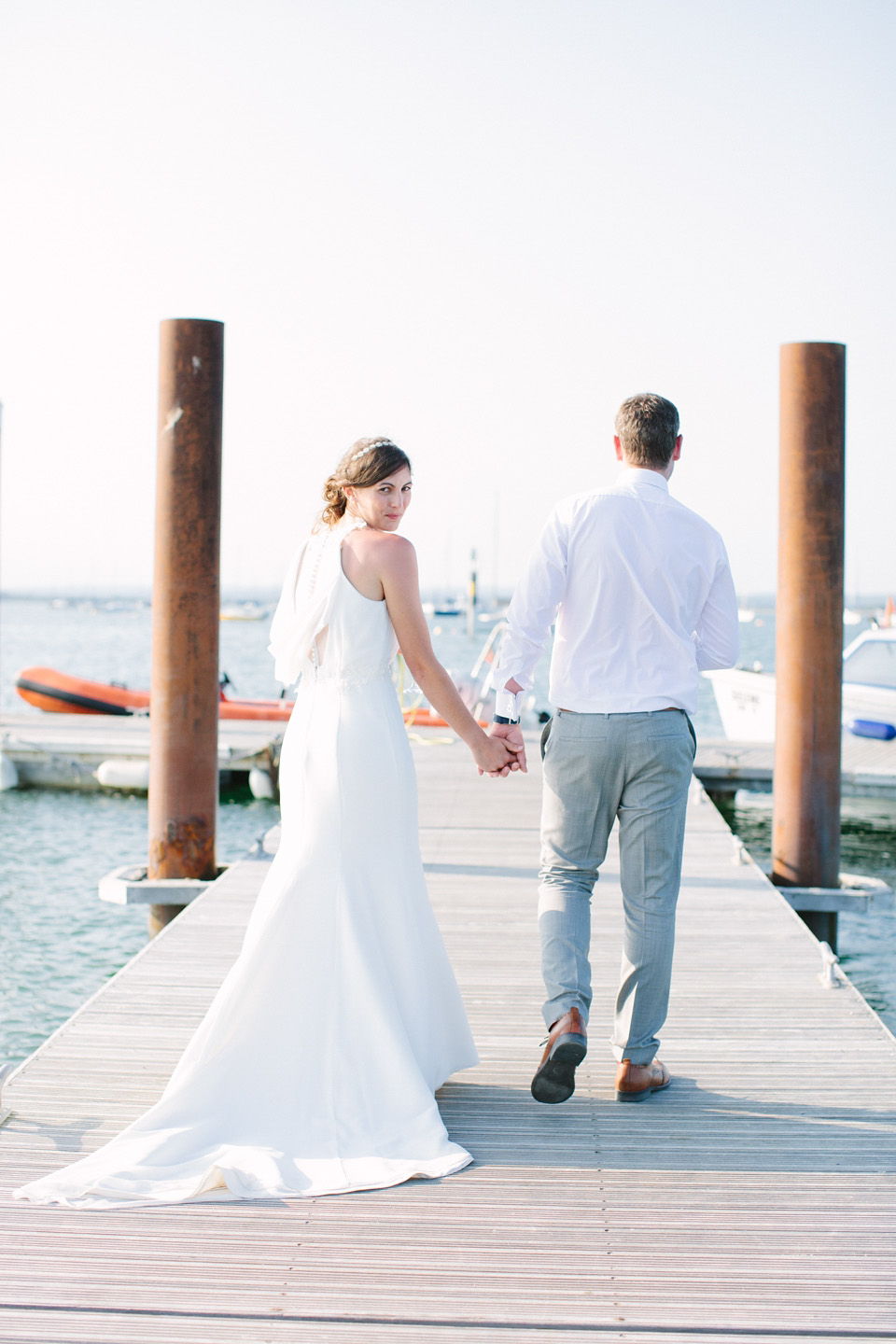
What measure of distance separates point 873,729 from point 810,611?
9.18 metres

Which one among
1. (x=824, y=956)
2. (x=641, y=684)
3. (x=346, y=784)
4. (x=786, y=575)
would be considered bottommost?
(x=824, y=956)

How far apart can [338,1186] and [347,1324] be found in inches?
18.1

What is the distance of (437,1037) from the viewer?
2.96 meters

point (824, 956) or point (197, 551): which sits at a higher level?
point (197, 551)

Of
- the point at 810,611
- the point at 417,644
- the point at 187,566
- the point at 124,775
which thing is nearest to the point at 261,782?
the point at 124,775

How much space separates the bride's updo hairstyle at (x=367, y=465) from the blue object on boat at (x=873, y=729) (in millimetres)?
12564

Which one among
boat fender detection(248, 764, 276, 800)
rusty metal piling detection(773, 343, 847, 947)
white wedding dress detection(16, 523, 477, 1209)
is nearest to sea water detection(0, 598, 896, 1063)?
boat fender detection(248, 764, 276, 800)

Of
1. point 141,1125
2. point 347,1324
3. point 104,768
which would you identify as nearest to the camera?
point 347,1324

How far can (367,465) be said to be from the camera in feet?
9.35

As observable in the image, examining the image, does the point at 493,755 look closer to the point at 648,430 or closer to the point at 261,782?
the point at 648,430

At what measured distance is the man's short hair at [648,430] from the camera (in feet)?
9.75

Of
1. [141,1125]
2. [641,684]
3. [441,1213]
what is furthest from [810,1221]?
[141,1125]

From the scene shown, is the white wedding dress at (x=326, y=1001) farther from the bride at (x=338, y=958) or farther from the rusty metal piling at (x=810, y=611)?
the rusty metal piling at (x=810, y=611)

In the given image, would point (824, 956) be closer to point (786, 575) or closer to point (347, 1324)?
point (786, 575)
